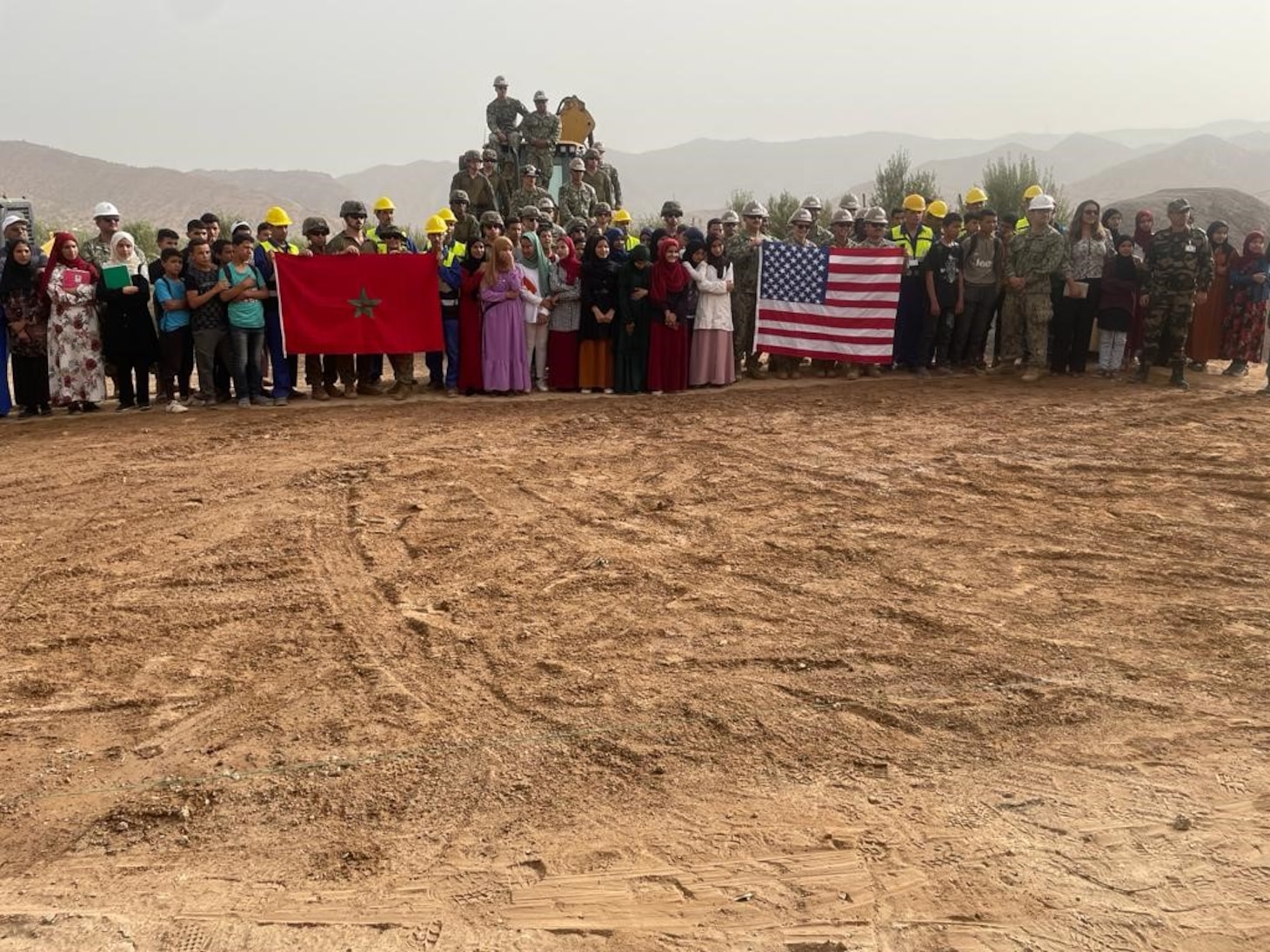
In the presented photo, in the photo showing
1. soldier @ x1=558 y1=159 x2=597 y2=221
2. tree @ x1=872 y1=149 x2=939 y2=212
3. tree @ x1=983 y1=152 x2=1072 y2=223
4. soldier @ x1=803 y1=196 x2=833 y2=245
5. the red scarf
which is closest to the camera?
the red scarf

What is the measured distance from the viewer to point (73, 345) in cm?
924

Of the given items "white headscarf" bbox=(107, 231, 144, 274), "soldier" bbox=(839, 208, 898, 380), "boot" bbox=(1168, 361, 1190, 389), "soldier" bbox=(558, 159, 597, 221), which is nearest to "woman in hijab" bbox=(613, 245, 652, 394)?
"soldier" bbox=(839, 208, 898, 380)

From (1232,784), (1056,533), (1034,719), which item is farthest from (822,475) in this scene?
(1232,784)

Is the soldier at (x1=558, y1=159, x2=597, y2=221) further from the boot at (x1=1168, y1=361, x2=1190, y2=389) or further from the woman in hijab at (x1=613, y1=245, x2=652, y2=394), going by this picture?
the boot at (x1=1168, y1=361, x2=1190, y2=389)

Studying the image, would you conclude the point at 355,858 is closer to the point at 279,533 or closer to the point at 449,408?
the point at 279,533

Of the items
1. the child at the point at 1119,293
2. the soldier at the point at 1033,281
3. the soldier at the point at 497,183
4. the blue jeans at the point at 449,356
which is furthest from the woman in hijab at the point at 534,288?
the child at the point at 1119,293

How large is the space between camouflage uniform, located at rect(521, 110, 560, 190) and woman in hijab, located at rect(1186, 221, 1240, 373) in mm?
9548

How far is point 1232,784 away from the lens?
355cm

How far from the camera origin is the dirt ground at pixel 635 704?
2.98 meters

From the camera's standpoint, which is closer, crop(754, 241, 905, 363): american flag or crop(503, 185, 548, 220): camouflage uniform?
crop(754, 241, 905, 363): american flag

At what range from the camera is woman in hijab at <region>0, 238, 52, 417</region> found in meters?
9.04

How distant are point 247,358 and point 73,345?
4.87 ft

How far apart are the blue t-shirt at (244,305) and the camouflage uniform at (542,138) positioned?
744 centimetres

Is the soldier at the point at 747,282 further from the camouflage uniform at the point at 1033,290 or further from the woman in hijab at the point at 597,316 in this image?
the camouflage uniform at the point at 1033,290
